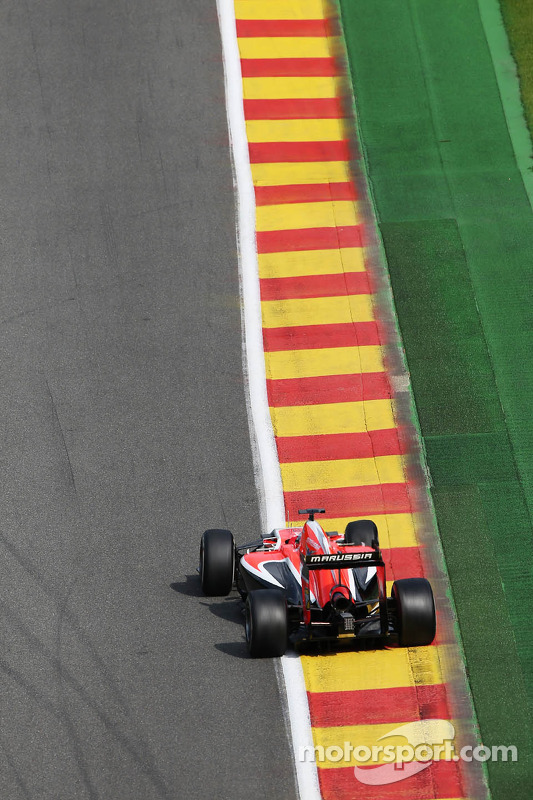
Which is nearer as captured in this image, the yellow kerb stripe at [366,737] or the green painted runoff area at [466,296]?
the yellow kerb stripe at [366,737]

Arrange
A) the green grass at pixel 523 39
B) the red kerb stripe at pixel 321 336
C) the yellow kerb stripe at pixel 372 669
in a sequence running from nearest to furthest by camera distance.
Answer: the yellow kerb stripe at pixel 372 669 → the red kerb stripe at pixel 321 336 → the green grass at pixel 523 39

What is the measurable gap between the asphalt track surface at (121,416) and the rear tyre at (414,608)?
5.01 ft

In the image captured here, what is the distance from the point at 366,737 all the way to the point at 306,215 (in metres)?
9.77

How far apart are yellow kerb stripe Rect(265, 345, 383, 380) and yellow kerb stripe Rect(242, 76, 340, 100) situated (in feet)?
20.8

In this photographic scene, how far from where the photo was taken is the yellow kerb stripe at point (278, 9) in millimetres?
23328

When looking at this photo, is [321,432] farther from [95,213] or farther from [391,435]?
[95,213]

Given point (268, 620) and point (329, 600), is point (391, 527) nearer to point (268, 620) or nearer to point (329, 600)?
point (329, 600)

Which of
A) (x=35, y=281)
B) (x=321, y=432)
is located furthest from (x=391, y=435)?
(x=35, y=281)

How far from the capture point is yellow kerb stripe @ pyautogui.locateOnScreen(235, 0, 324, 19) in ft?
76.5

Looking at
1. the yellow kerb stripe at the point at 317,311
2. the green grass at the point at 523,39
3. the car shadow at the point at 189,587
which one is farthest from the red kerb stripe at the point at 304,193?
the car shadow at the point at 189,587

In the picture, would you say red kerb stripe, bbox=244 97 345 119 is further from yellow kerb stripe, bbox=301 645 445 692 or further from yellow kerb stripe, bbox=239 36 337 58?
yellow kerb stripe, bbox=301 645 445 692

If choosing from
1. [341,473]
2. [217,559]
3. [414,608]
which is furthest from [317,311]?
[414,608]

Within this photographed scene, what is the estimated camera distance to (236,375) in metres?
17.0

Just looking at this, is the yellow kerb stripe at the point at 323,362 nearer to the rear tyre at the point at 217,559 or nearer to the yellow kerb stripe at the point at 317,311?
the yellow kerb stripe at the point at 317,311
